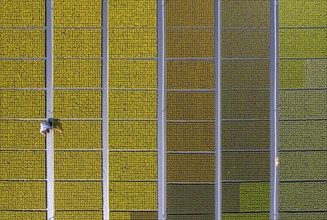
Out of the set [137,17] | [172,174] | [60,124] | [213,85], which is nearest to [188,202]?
[172,174]

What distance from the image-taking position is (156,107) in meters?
5.31

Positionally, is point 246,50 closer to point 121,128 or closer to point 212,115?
point 212,115

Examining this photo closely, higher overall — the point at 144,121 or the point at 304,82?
the point at 304,82

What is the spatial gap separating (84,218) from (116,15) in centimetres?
320

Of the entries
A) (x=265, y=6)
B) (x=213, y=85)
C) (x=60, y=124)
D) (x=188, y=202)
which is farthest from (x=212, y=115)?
(x=60, y=124)

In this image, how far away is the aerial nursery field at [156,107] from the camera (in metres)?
5.29

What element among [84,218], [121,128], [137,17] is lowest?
[84,218]

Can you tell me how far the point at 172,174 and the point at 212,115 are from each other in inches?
43.8

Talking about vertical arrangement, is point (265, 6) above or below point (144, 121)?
above

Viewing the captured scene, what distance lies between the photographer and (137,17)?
529 cm

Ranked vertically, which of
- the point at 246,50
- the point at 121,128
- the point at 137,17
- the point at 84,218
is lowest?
the point at 84,218

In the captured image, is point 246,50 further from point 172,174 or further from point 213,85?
point 172,174

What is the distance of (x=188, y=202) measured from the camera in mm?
5359

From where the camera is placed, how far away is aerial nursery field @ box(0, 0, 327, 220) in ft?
17.4
